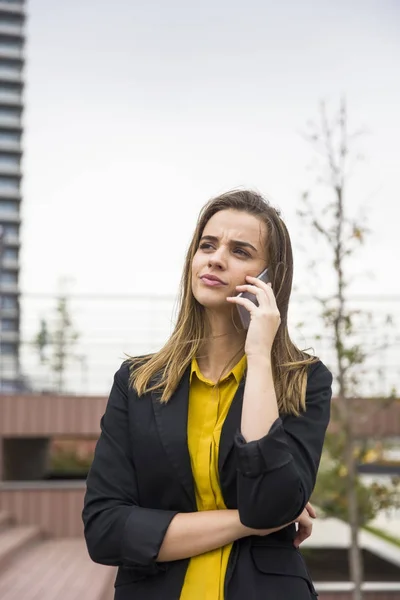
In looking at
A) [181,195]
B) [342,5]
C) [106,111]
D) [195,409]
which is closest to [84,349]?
[195,409]

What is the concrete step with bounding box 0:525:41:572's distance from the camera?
7.51 m

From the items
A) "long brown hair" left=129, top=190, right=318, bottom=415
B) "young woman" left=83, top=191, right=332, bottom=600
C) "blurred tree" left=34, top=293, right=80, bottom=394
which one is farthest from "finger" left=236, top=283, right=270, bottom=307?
"blurred tree" left=34, top=293, right=80, bottom=394

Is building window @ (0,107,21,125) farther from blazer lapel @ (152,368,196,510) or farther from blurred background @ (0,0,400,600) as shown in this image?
blazer lapel @ (152,368,196,510)

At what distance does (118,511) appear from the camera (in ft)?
5.09

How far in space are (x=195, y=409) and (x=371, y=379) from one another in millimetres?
6460

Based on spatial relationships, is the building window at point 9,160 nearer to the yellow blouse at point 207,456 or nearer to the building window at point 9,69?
the building window at point 9,69

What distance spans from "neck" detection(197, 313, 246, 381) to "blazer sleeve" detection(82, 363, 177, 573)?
20 centimetres

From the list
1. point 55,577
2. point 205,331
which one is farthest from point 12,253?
point 205,331

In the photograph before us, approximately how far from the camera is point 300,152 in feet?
25.0

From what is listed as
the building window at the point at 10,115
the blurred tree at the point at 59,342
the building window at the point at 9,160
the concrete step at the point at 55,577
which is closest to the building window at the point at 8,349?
the blurred tree at the point at 59,342

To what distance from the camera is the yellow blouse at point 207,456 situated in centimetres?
150

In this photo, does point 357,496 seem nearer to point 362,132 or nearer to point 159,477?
point 362,132

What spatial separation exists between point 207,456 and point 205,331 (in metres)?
0.31

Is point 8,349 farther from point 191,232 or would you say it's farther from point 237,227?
point 237,227
